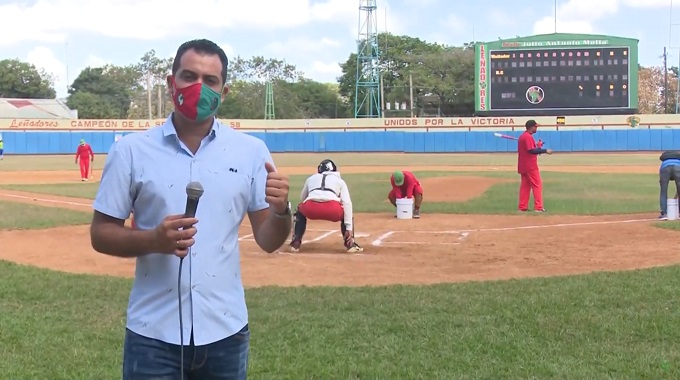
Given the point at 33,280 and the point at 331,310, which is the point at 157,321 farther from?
the point at 33,280

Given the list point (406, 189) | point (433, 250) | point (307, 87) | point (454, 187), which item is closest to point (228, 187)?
point (433, 250)

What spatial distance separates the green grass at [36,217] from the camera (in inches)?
577

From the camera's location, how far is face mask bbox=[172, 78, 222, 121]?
106 inches

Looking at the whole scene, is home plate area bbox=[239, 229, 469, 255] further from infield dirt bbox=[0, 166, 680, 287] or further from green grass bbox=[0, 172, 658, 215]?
green grass bbox=[0, 172, 658, 215]

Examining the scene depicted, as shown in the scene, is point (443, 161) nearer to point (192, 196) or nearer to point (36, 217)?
point (36, 217)

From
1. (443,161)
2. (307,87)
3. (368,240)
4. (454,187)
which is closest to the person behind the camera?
(368,240)

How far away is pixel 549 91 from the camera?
4728 cm

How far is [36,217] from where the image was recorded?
15.9 metres

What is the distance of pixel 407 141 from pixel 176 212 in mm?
55081

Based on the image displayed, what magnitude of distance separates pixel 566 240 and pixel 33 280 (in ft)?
25.6

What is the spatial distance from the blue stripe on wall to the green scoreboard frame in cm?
545

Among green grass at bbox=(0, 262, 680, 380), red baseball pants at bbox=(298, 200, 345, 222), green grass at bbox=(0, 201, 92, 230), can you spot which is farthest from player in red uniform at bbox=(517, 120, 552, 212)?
green grass at bbox=(0, 201, 92, 230)

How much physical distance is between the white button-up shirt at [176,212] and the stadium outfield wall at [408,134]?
51.9m

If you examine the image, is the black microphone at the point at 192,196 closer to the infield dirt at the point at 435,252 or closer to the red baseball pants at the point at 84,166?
the infield dirt at the point at 435,252
